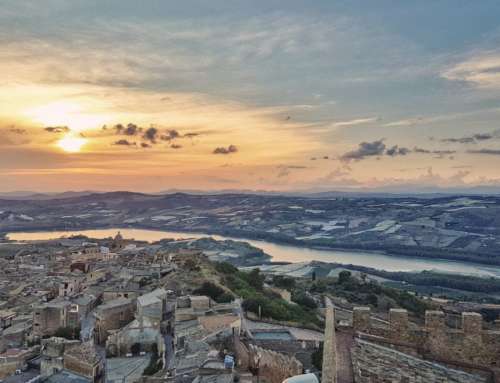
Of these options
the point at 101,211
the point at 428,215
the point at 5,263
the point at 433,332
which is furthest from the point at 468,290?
the point at 101,211

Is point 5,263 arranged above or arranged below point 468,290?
above

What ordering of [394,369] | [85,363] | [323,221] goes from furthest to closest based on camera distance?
[323,221] → [85,363] → [394,369]

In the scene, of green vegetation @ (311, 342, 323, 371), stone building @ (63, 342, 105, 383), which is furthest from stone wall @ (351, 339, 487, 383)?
stone building @ (63, 342, 105, 383)

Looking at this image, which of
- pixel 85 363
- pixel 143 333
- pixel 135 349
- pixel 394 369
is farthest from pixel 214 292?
pixel 394 369

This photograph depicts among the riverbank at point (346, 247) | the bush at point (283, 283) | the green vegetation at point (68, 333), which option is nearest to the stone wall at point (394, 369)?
the green vegetation at point (68, 333)

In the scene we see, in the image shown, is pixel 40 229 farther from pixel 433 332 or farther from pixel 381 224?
pixel 433 332

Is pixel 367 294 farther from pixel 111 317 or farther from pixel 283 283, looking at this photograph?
pixel 111 317
